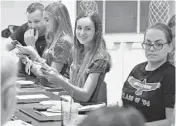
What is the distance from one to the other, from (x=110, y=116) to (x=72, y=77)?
1.84 metres

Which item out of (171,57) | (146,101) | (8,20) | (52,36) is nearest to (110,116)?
(146,101)

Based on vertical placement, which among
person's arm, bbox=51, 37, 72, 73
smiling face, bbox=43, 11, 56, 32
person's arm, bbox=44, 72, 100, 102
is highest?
smiling face, bbox=43, 11, 56, 32

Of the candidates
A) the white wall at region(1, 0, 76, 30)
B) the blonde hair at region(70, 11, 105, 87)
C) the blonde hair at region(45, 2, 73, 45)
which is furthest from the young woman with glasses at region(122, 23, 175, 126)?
the white wall at region(1, 0, 76, 30)

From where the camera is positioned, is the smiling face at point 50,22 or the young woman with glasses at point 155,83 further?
the smiling face at point 50,22

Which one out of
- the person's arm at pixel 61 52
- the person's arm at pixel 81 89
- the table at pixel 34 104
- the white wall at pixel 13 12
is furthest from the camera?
the white wall at pixel 13 12

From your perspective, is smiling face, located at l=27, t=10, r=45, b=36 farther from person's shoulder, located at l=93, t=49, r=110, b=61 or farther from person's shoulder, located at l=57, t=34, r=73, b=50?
person's shoulder, located at l=93, t=49, r=110, b=61

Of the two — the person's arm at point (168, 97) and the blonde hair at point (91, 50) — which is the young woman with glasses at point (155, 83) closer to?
the person's arm at point (168, 97)

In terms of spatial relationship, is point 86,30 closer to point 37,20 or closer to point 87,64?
point 87,64

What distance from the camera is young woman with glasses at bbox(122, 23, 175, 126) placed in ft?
5.98

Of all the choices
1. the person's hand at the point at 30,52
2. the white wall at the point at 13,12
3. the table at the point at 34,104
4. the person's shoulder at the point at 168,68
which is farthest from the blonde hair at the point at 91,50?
the white wall at the point at 13,12

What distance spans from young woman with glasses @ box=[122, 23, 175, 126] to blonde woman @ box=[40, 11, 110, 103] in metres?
0.38

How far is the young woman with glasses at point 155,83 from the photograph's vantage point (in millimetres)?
1823

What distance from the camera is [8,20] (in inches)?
175

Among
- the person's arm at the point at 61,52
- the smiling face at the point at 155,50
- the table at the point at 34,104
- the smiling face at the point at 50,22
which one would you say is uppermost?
the smiling face at the point at 50,22
